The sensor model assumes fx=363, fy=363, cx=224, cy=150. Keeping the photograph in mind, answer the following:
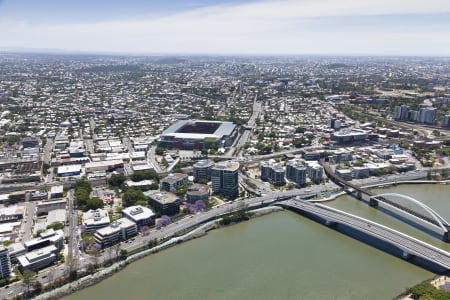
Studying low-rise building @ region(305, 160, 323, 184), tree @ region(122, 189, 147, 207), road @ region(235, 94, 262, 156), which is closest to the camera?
tree @ region(122, 189, 147, 207)

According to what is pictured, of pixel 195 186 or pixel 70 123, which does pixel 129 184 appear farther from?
pixel 70 123

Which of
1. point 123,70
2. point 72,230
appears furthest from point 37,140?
point 123,70

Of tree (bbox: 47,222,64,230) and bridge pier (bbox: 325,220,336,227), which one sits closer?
tree (bbox: 47,222,64,230)

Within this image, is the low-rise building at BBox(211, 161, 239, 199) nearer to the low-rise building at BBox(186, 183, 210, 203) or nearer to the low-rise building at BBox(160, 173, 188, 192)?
the low-rise building at BBox(186, 183, 210, 203)

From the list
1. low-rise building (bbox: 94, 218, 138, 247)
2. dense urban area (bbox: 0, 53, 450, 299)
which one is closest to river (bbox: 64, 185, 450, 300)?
dense urban area (bbox: 0, 53, 450, 299)

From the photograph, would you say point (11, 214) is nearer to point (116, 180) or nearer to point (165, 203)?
point (116, 180)

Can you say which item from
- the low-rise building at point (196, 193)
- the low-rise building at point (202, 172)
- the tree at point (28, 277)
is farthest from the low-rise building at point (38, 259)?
the low-rise building at point (202, 172)

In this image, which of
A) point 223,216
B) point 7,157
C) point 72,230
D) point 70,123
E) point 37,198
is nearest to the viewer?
point 72,230
